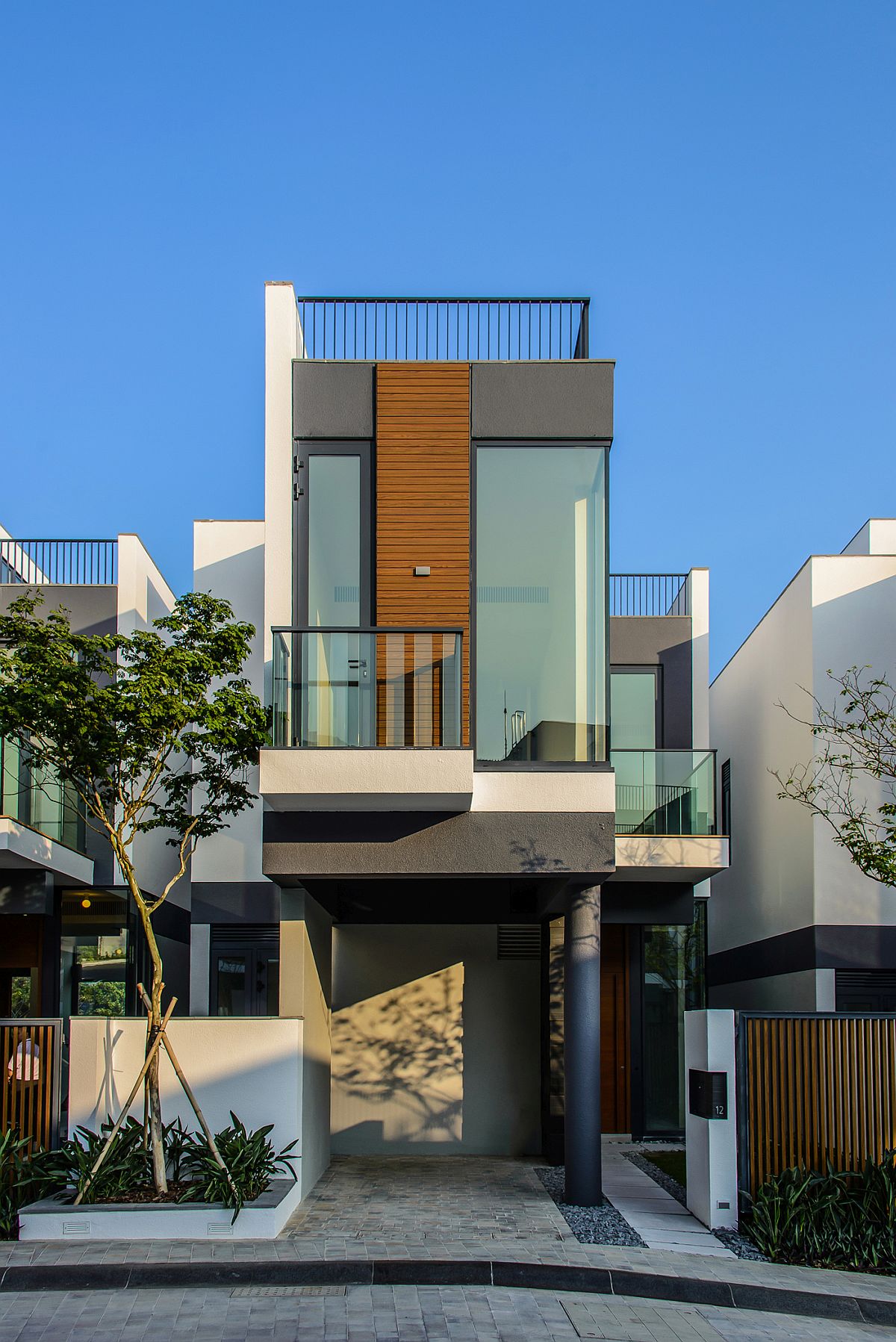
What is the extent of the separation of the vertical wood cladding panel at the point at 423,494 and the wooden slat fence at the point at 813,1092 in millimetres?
4266

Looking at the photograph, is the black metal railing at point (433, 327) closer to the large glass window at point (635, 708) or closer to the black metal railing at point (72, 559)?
the large glass window at point (635, 708)

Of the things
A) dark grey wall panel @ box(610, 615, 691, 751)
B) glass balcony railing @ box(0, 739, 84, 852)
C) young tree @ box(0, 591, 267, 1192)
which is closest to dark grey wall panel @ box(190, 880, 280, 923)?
glass balcony railing @ box(0, 739, 84, 852)

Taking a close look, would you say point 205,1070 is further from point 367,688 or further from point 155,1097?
point 367,688

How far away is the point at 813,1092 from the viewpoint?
9.58 meters

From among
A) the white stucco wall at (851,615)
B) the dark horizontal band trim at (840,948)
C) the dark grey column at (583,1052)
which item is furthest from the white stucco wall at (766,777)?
the dark grey column at (583,1052)

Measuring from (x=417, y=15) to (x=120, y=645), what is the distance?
6998 mm

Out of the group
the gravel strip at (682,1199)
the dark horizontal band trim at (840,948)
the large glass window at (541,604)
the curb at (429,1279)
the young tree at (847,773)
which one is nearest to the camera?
the curb at (429,1279)

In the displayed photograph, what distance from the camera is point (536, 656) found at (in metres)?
10.5

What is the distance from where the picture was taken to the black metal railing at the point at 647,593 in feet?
60.6

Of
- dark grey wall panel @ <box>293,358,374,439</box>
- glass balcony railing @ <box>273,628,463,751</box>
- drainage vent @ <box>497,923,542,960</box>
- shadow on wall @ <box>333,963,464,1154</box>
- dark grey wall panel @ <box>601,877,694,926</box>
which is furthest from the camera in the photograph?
dark grey wall panel @ <box>601,877,694,926</box>

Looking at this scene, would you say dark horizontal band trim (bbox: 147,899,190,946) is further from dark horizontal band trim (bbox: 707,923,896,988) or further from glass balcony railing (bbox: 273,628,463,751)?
dark horizontal band trim (bbox: 707,923,896,988)

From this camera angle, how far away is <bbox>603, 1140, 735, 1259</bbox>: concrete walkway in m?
8.99

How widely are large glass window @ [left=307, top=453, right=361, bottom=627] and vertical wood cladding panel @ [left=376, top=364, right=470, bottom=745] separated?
299 millimetres

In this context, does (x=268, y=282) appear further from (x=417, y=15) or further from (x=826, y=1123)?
(x=826, y=1123)
